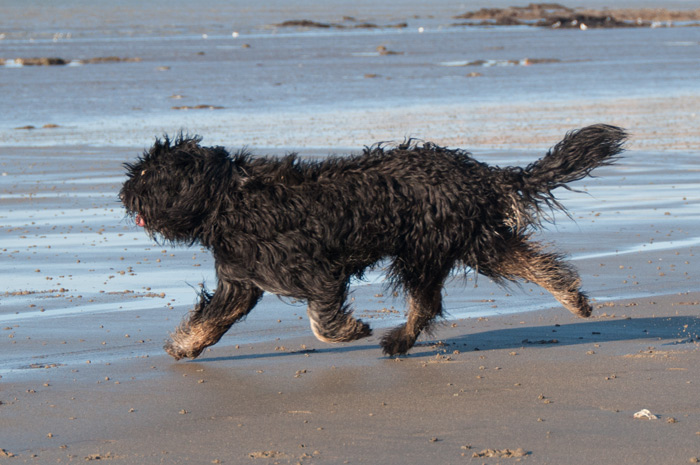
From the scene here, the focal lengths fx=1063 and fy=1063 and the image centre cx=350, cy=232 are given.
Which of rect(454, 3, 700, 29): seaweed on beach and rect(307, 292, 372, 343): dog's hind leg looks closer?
rect(307, 292, 372, 343): dog's hind leg

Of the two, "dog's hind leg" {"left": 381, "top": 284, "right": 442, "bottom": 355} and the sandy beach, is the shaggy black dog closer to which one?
"dog's hind leg" {"left": 381, "top": 284, "right": 442, "bottom": 355}

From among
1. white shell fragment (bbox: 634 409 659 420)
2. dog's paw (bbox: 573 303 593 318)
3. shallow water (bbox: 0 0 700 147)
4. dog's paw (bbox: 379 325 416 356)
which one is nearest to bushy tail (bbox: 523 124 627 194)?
dog's paw (bbox: 573 303 593 318)

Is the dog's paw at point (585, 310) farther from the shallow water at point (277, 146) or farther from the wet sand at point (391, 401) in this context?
the shallow water at point (277, 146)

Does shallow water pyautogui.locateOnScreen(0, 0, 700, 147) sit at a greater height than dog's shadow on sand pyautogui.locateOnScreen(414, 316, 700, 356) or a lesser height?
lesser

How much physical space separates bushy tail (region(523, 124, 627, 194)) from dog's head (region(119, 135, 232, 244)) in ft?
5.41

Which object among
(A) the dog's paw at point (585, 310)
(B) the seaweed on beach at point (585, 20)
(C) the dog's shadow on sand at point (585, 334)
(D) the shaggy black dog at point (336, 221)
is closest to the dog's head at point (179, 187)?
(D) the shaggy black dog at point (336, 221)

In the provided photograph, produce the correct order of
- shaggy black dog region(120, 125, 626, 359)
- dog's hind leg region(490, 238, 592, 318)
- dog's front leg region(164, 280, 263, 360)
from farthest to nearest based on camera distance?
dog's hind leg region(490, 238, 592, 318) → dog's front leg region(164, 280, 263, 360) → shaggy black dog region(120, 125, 626, 359)

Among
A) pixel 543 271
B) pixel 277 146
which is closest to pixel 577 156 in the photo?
pixel 543 271

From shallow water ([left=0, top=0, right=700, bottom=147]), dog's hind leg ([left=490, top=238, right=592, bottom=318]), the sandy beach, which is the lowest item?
shallow water ([left=0, top=0, right=700, bottom=147])

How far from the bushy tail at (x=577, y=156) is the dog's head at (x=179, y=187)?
165cm

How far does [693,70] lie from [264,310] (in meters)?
27.0

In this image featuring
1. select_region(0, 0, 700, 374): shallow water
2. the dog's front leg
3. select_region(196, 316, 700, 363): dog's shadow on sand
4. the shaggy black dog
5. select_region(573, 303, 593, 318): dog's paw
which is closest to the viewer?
the shaggy black dog

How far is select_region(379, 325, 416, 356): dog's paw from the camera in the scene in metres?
5.73

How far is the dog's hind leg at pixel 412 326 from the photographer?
5699 mm
